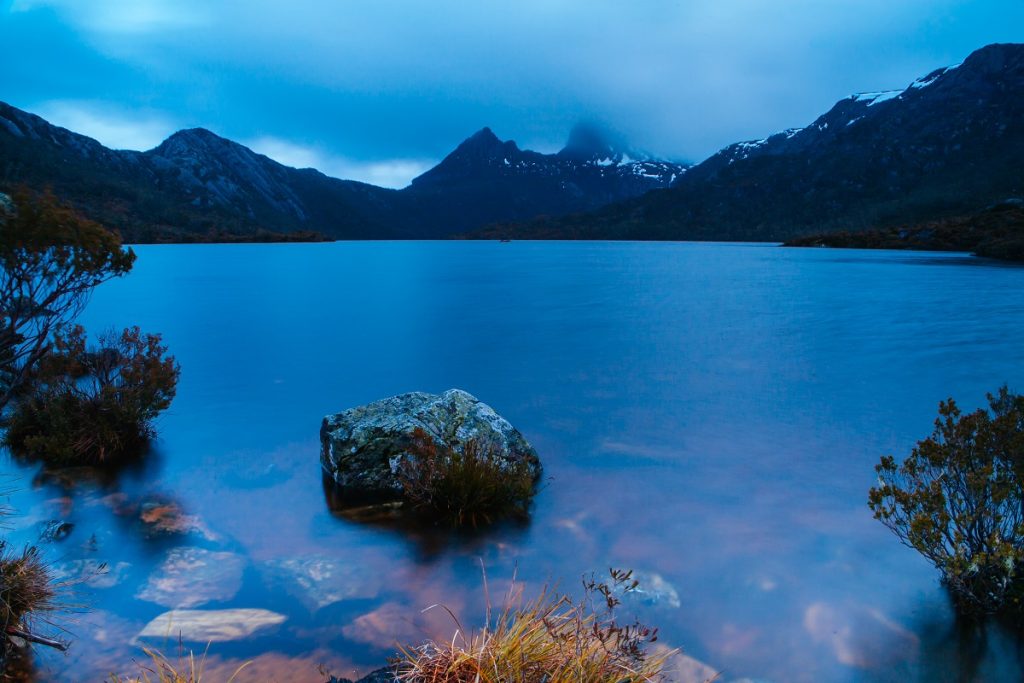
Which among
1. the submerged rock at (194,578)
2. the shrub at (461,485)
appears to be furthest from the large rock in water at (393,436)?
the submerged rock at (194,578)

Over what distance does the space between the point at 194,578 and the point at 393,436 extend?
9.98ft

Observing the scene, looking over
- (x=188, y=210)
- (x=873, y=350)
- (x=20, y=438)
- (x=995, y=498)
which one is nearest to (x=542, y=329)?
(x=873, y=350)

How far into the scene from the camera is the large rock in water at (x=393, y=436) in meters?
8.20

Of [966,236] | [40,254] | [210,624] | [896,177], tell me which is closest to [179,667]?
[210,624]

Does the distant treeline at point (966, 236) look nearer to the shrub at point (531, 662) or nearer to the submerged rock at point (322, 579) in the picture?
the submerged rock at point (322, 579)

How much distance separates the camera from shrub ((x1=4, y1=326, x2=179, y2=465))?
9242 mm

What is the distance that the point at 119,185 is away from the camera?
16562 cm

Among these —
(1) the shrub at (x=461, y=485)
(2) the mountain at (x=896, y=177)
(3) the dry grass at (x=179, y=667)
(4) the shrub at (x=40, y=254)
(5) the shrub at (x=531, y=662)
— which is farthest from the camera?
(2) the mountain at (x=896, y=177)

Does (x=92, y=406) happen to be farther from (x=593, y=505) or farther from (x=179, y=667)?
(x=593, y=505)

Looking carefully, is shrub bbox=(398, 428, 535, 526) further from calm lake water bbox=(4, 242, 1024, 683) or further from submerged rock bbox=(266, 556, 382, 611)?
submerged rock bbox=(266, 556, 382, 611)

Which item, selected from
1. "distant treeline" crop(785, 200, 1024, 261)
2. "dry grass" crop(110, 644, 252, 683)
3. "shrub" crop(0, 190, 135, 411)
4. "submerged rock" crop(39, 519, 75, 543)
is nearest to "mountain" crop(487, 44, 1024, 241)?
"distant treeline" crop(785, 200, 1024, 261)

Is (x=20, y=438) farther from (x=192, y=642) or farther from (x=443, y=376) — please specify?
(x=443, y=376)

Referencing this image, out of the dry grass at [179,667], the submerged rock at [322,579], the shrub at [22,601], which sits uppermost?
the shrub at [22,601]

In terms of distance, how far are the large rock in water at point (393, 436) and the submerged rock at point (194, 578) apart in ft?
6.53
